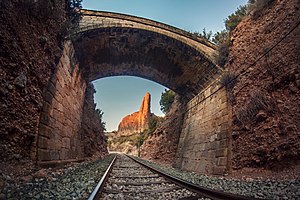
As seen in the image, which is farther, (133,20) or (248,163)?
(133,20)

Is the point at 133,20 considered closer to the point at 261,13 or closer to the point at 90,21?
the point at 90,21

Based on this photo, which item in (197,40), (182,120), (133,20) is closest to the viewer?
(133,20)

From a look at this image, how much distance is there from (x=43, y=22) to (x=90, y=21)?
11.6 feet

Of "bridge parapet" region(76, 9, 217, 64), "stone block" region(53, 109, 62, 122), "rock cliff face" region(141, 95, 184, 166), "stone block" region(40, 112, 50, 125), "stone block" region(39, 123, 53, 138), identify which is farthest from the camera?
"rock cliff face" region(141, 95, 184, 166)

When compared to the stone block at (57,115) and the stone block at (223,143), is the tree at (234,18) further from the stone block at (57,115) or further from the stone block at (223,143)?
the stone block at (57,115)

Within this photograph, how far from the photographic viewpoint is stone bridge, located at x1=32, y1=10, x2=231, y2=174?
6575mm

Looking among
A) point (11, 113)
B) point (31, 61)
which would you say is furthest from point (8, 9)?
point (11, 113)

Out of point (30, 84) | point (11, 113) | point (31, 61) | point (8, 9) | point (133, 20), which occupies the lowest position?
point (11, 113)

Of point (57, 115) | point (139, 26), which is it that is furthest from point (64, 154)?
point (139, 26)

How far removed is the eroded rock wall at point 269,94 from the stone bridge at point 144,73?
812mm

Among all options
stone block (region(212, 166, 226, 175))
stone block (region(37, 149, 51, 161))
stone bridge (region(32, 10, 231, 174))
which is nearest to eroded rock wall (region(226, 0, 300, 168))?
stone block (region(212, 166, 226, 175))

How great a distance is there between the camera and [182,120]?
12.7 metres

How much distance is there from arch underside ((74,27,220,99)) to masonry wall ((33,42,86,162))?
49.9 inches

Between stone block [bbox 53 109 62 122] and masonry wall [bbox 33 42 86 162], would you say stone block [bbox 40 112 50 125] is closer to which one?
masonry wall [bbox 33 42 86 162]
